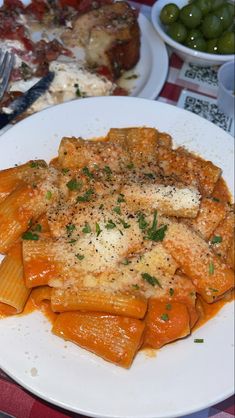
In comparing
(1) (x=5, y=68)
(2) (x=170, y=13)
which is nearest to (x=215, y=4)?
(2) (x=170, y=13)

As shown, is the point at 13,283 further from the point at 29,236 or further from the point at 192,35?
the point at 192,35

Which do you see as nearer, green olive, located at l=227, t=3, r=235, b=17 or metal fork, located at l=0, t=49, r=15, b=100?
metal fork, located at l=0, t=49, r=15, b=100

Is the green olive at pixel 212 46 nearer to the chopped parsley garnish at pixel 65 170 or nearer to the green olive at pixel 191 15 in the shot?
the green olive at pixel 191 15

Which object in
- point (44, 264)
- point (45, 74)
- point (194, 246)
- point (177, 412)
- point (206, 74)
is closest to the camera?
point (177, 412)

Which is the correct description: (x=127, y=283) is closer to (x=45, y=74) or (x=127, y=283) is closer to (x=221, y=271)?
(x=221, y=271)

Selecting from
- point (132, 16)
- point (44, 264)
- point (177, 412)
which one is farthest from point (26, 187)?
point (132, 16)

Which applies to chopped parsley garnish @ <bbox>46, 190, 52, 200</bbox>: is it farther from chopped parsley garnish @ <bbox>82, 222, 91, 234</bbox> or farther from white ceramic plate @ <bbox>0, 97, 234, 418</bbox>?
white ceramic plate @ <bbox>0, 97, 234, 418</bbox>

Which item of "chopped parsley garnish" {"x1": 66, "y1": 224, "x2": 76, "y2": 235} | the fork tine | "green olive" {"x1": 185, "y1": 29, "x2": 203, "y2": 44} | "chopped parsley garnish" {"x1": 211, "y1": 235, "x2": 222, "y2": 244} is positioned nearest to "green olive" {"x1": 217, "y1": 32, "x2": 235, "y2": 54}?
"green olive" {"x1": 185, "y1": 29, "x2": 203, "y2": 44}
